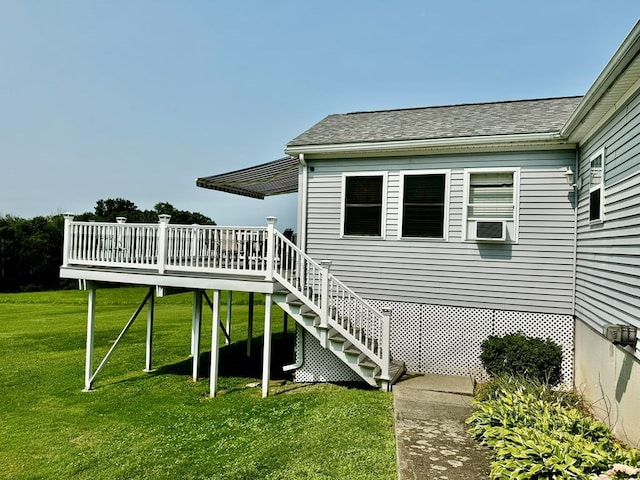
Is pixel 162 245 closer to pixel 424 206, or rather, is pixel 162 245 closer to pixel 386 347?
pixel 386 347

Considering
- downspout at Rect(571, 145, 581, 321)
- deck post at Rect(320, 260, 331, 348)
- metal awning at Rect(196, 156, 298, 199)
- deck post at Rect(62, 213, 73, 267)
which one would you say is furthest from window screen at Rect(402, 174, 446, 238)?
deck post at Rect(62, 213, 73, 267)

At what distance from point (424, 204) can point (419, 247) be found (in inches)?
32.0

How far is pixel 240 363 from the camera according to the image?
33.9ft

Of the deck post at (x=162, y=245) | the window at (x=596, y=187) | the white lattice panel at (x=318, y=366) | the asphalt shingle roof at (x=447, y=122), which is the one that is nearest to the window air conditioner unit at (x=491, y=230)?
the window at (x=596, y=187)

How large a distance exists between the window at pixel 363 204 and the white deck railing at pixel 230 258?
1.22m

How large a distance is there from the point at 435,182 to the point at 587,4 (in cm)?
659

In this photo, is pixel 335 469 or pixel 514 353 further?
pixel 514 353

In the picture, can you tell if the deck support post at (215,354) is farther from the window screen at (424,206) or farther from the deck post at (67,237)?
the window screen at (424,206)

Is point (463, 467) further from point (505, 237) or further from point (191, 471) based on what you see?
point (505, 237)

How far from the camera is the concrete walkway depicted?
3.97m

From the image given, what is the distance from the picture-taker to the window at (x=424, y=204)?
25.9 ft

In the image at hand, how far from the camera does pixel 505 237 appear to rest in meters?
7.42

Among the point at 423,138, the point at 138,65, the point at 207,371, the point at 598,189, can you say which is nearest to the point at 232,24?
the point at 138,65

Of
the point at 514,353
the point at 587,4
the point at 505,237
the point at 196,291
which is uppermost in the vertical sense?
the point at 587,4
